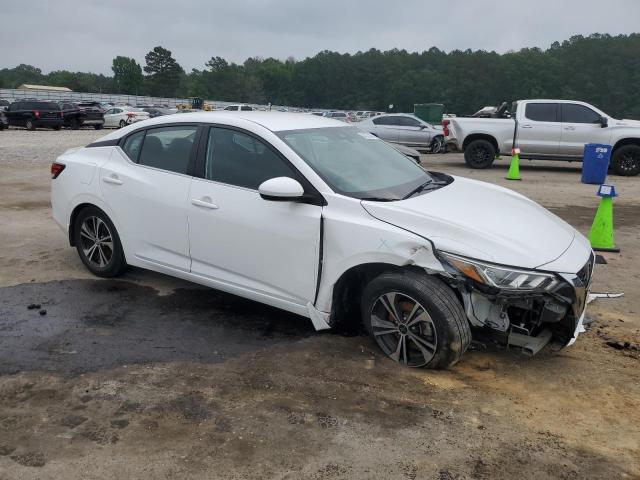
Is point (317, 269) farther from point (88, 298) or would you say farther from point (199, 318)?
point (88, 298)

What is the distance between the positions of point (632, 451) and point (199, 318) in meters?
3.11

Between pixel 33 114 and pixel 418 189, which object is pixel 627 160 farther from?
pixel 33 114

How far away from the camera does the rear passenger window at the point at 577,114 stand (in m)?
14.7

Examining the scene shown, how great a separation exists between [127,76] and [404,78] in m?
67.2

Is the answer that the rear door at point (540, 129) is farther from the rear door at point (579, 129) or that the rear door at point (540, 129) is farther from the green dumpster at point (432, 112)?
the green dumpster at point (432, 112)

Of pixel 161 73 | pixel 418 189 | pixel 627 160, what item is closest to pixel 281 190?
pixel 418 189

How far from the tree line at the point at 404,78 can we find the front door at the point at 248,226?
2976 inches

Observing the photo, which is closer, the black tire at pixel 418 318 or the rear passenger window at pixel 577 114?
the black tire at pixel 418 318

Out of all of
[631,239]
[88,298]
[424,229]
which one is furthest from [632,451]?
[631,239]

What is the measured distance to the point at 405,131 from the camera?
2050 cm

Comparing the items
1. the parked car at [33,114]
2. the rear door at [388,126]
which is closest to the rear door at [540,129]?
the rear door at [388,126]

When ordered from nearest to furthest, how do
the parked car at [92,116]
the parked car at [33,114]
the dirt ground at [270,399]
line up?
the dirt ground at [270,399] → the parked car at [33,114] → the parked car at [92,116]

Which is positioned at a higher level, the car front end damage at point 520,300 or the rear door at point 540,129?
the rear door at point 540,129

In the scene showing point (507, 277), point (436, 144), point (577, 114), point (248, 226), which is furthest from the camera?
point (436, 144)
